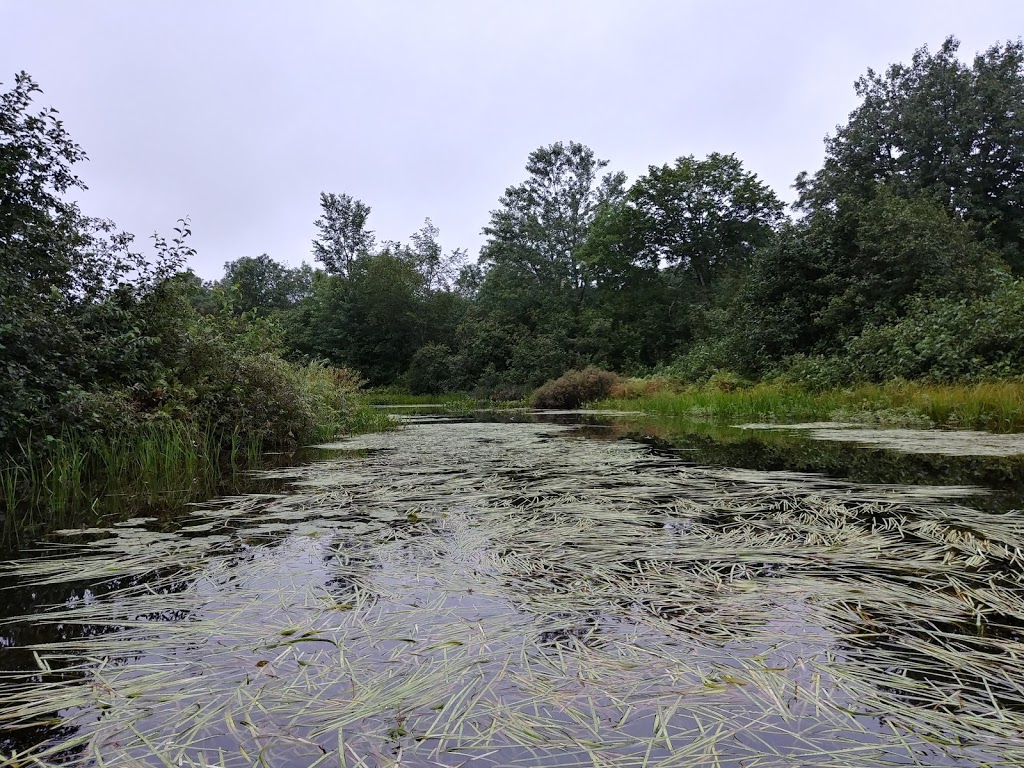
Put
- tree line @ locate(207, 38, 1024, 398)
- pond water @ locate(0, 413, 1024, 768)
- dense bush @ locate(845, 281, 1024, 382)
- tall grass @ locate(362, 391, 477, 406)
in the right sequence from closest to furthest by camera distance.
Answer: pond water @ locate(0, 413, 1024, 768) → dense bush @ locate(845, 281, 1024, 382) → tree line @ locate(207, 38, 1024, 398) → tall grass @ locate(362, 391, 477, 406)

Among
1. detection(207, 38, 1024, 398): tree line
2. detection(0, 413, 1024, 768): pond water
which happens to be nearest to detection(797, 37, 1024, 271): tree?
detection(207, 38, 1024, 398): tree line

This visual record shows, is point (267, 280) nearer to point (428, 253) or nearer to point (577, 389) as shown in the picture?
point (428, 253)

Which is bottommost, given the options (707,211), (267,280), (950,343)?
(950,343)

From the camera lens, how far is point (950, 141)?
22.3 metres

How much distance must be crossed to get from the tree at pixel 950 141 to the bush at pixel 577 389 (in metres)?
10.8

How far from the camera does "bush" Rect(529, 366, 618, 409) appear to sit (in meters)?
20.4

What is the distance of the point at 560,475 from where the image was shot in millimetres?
4680

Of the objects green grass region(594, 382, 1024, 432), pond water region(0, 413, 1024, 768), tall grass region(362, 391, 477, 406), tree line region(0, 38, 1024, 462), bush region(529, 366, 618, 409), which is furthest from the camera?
tall grass region(362, 391, 477, 406)

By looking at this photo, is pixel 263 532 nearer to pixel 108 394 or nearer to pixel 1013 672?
pixel 1013 672

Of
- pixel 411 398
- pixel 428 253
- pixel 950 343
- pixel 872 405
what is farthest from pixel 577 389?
pixel 428 253

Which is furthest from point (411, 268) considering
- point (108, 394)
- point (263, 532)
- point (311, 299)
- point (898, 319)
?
point (263, 532)

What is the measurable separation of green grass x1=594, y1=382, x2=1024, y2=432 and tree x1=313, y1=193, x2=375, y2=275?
105ft

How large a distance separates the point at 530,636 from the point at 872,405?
10063 millimetres

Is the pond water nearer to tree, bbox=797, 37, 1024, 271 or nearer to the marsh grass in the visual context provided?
the marsh grass
